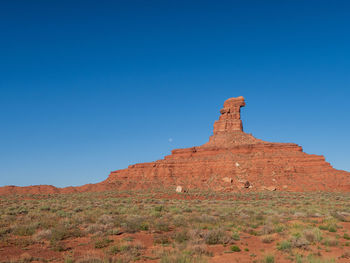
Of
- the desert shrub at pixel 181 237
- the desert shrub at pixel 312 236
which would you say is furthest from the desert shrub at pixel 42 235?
the desert shrub at pixel 312 236

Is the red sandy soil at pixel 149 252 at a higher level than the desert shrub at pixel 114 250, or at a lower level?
lower

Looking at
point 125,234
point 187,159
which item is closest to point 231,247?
point 125,234

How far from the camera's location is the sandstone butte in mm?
56625

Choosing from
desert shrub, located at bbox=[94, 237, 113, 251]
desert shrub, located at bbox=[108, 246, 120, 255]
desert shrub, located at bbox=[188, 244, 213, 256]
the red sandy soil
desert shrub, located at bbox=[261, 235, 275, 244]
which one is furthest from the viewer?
desert shrub, located at bbox=[261, 235, 275, 244]

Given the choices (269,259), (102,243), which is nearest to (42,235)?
(102,243)

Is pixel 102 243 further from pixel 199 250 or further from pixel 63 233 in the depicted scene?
pixel 199 250

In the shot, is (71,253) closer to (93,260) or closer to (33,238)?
(93,260)

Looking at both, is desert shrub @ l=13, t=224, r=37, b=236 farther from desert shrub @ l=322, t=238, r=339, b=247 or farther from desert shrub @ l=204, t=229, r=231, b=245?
desert shrub @ l=322, t=238, r=339, b=247

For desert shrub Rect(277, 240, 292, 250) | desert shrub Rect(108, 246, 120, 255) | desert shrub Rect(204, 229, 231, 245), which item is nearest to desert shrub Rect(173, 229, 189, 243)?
desert shrub Rect(204, 229, 231, 245)

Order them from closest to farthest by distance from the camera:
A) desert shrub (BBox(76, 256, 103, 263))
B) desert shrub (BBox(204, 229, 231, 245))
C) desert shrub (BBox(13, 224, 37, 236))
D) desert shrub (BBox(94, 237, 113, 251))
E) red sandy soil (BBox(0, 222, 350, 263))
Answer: desert shrub (BBox(76, 256, 103, 263)), red sandy soil (BBox(0, 222, 350, 263)), desert shrub (BBox(94, 237, 113, 251)), desert shrub (BBox(204, 229, 231, 245)), desert shrub (BBox(13, 224, 37, 236))

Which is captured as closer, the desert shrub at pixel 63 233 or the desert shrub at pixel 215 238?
the desert shrub at pixel 215 238

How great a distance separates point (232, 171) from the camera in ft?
210

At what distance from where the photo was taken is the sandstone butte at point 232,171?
56.6 meters

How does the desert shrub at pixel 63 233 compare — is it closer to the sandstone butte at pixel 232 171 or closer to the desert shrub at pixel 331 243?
the desert shrub at pixel 331 243
